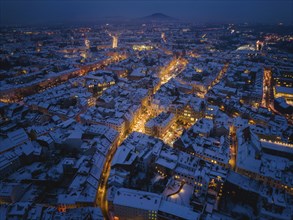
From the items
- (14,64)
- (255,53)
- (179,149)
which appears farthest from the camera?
(255,53)

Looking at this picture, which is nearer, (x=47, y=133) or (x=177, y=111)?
(x=47, y=133)

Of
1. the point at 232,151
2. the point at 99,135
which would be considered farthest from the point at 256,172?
the point at 99,135

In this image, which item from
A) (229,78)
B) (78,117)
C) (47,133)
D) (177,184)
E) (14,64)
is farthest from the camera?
(14,64)

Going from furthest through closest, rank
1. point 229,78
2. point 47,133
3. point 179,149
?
1. point 229,78
2. point 47,133
3. point 179,149

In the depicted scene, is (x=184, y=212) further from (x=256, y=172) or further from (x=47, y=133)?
(x=47, y=133)

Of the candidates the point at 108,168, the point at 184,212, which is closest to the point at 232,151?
→ the point at 184,212

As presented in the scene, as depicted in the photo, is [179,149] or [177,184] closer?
[177,184]

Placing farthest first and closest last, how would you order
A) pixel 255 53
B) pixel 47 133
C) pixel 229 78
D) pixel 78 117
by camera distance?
pixel 255 53, pixel 229 78, pixel 78 117, pixel 47 133

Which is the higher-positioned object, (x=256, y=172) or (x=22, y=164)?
(x=256, y=172)

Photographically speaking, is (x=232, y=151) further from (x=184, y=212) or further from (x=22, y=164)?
(x=22, y=164)
